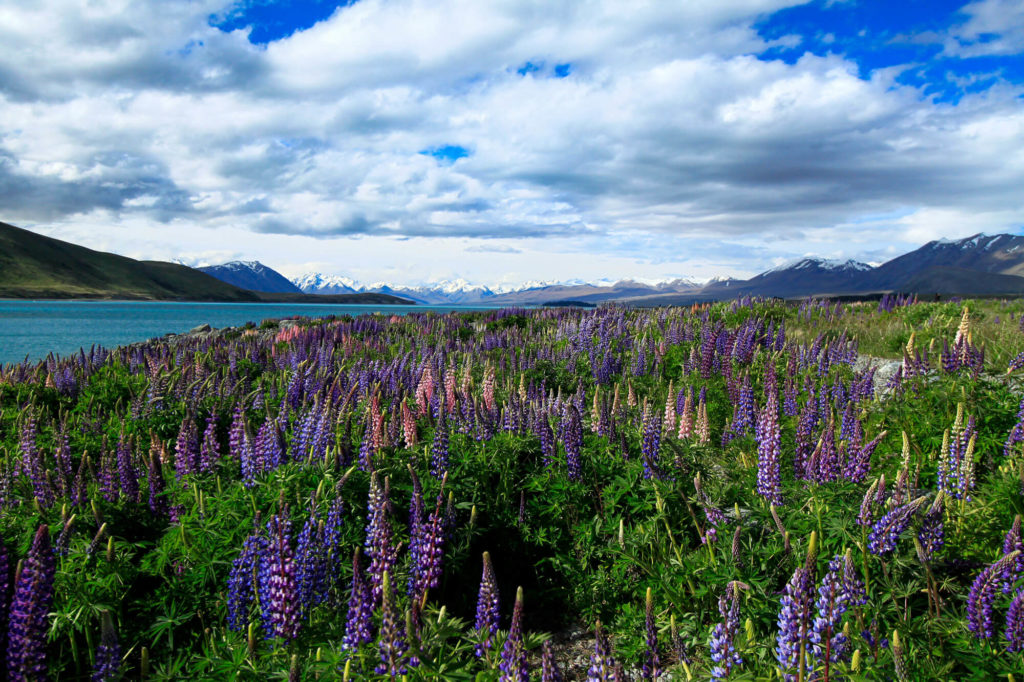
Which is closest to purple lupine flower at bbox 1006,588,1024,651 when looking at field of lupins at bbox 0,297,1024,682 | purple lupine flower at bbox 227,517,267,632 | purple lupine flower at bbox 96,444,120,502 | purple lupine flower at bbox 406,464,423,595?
field of lupins at bbox 0,297,1024,682

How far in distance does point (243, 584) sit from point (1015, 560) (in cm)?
481

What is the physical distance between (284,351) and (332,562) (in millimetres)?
11127

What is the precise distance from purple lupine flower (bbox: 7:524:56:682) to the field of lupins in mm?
15

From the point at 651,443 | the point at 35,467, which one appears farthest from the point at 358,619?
the point at 35,467

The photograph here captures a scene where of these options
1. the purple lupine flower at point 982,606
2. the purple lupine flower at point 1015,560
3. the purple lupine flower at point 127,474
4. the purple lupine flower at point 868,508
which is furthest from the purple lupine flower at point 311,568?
the purple lupine flower at point 1015,560

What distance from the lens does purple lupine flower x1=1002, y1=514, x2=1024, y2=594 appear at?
123 inches

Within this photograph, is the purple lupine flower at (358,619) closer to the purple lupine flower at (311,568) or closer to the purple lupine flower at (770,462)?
the purple lupine flower at (311,568)

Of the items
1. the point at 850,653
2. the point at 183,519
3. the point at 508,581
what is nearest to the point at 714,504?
the point at 850,653

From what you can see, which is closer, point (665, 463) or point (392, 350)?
point (665, 463)

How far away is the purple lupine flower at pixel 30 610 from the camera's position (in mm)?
3209

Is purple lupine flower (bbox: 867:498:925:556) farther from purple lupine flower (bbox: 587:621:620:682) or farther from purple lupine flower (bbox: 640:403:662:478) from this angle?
purple lupine flower (bbox: 587:621:620:682)

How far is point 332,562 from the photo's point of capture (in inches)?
157

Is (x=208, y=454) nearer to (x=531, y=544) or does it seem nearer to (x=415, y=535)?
(x=415, y=535)

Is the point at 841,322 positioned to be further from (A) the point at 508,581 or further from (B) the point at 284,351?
(B) the point at 284,351
